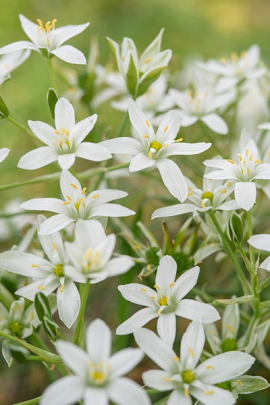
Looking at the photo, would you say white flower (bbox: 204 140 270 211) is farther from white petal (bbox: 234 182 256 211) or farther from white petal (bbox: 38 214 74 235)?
white petal (bbox: 38 214 74 235)

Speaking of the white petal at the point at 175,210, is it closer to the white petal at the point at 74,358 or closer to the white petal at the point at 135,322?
the white petal at the point at 135,322

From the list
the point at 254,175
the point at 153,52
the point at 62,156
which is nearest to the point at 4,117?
the point at 62,156

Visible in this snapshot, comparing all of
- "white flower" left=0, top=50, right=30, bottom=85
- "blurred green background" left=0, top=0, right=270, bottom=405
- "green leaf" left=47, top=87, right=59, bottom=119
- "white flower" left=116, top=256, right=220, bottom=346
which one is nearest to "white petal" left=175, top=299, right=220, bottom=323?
"white flower" left=116, top=256, right=220, bottom=346

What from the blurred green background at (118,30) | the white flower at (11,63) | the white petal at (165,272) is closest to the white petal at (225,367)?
the white petal at (165,272)

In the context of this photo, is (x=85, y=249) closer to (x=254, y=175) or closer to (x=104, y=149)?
(x=104, y=149)

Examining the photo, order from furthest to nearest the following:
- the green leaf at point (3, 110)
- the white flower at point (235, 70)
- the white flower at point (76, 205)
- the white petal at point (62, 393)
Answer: the white flower at point (235, 70) < the green leaf at point (3, 110) < the white flower at point (76, 205) < the white petal at point (62, 393)
